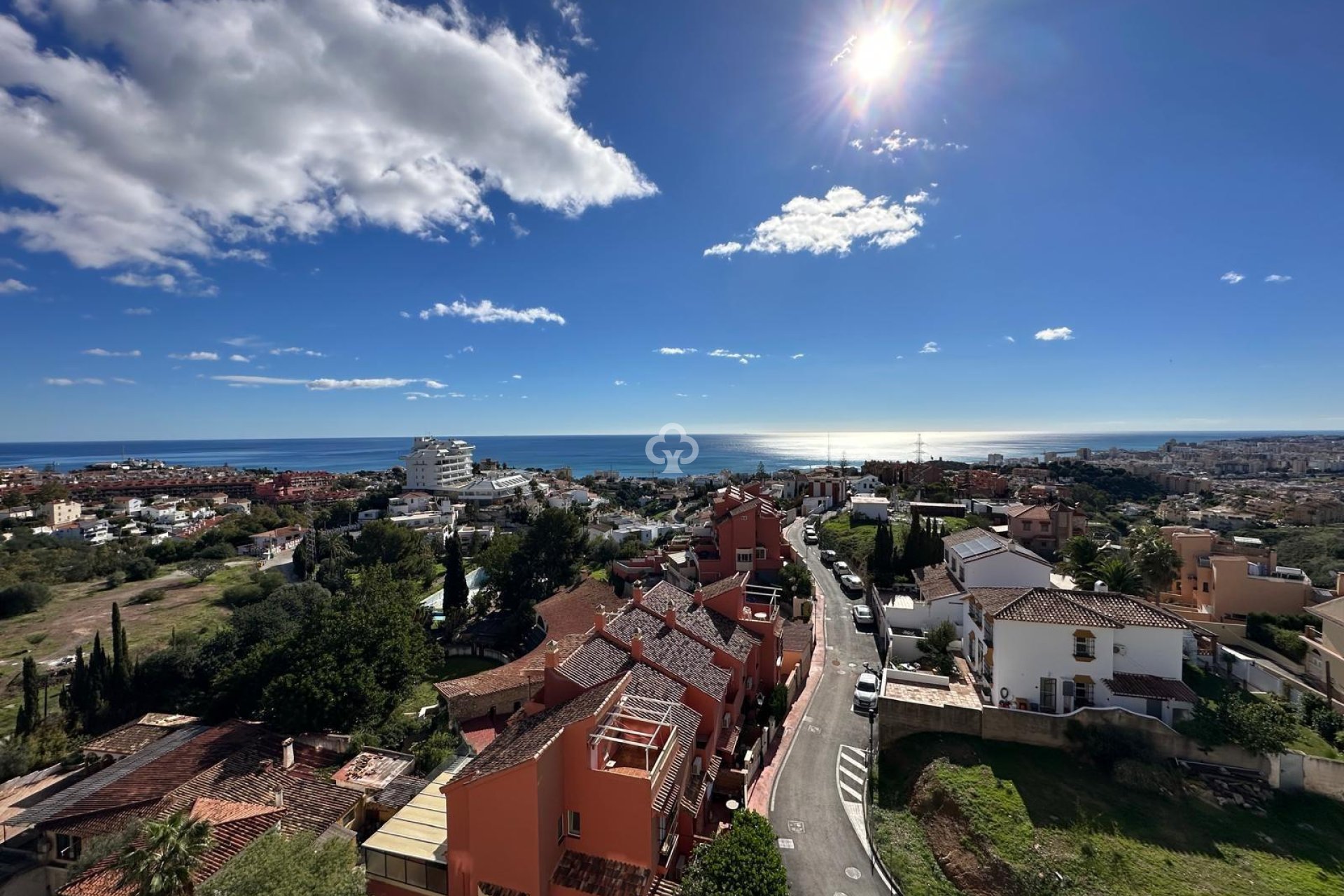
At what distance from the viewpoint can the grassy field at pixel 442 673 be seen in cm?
Result: 2977

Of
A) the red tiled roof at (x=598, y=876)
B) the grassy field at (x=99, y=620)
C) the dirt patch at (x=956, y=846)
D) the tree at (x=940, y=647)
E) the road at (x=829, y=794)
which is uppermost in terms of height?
the tree at (x=940, y=647)

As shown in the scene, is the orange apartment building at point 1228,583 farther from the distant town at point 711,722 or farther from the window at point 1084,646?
the window at point 1084,646

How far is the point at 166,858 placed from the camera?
500 inches

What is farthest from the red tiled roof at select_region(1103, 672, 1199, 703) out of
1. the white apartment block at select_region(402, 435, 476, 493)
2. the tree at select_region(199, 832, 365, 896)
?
the white apartment block at select_region(402, 435, 476, 493)

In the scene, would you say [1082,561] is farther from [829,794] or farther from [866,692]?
[829,794]

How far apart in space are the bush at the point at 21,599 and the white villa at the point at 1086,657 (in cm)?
7269

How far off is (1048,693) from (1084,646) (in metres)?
2.33

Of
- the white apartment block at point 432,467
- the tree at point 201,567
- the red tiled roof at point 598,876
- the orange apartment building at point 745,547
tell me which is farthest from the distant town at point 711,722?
the white apartment block at point 432,467

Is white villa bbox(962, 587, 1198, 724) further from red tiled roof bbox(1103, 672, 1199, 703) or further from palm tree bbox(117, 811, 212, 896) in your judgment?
palm tree bbox(117, 811, 212, 896)

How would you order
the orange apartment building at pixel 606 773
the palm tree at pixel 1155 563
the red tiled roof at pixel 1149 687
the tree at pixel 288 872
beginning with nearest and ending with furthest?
1. the tree at pixel 288 872
2. the orange apartment building at pixel 606 773
3. the red tiled roof at pixel 1149 687
4. the palm tree at pixel 1155 563

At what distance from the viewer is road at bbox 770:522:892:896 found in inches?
601

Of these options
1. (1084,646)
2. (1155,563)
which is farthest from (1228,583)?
(1084,646)

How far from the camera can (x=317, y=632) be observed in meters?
25.7

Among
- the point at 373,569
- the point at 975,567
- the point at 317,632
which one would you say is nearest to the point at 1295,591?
the point at 975,567
